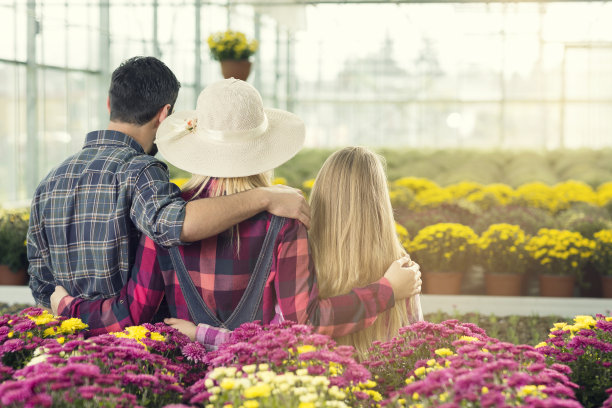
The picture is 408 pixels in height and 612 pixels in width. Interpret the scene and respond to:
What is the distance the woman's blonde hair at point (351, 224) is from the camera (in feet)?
7.62

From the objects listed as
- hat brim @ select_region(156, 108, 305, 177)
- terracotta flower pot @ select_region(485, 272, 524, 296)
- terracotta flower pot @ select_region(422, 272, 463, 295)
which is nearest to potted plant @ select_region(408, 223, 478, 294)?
terracotta flower pot @ select_region(422, 272, 463, 295)

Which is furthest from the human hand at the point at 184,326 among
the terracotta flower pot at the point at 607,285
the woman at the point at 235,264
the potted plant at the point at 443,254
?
the terracotta flower pot at the point at 607,285

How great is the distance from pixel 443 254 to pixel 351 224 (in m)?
3.28

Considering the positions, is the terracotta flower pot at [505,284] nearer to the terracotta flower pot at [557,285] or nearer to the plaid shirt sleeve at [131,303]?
the terracotta flower pot at [557,285]

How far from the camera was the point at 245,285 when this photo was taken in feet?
7.08

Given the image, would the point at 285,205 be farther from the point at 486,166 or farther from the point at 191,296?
the point at 486,166

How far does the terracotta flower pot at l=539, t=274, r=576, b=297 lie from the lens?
17.6ft

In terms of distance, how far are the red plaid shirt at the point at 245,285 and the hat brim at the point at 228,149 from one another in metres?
0.13

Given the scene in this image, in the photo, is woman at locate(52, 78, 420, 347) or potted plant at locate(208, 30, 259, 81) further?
potted plant at locate(208, 30, 259, 81)

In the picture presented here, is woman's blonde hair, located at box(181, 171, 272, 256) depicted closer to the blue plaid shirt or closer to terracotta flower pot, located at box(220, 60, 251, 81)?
the blue plaid shirt

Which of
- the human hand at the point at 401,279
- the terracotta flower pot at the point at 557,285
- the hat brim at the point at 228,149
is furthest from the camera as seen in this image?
the terracotta flower pot at the point at 557,285

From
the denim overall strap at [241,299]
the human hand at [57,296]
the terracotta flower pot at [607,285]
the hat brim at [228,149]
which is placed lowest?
the terracotta flower pot at [607,285]

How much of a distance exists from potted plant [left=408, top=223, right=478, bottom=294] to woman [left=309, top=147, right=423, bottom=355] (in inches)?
120

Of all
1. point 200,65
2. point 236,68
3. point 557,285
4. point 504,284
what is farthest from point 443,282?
point 200,65
